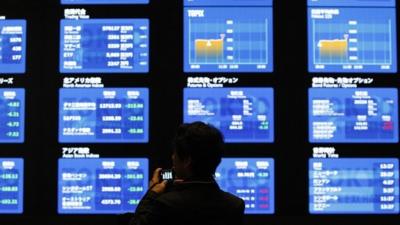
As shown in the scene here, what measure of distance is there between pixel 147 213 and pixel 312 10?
7.00 feet

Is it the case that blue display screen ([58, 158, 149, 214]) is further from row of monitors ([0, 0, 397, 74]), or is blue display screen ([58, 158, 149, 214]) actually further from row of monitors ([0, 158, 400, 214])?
row of monitors ([0, 0, 397, 74])

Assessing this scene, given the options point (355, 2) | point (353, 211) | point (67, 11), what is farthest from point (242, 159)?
point (67, 11)

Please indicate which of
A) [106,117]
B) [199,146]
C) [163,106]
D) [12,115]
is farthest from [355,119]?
[12,115]

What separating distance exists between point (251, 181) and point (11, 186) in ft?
4.94

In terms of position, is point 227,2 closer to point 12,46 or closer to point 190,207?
point 12,46

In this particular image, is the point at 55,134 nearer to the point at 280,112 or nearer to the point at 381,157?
the point at 280,112

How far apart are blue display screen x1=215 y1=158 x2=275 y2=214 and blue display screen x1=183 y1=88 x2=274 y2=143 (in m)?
0.14

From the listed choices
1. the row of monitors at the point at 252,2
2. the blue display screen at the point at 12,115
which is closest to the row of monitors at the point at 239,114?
the blue display screen at the point at 12,115

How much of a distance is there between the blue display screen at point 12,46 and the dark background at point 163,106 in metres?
0.05

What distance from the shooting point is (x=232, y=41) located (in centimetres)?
368

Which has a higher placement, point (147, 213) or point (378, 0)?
point (378, 0)

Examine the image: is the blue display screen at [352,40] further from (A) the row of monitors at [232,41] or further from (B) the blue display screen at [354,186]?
(B) the blue display screen at [354,186]

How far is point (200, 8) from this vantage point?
371cm

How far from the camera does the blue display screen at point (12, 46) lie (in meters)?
3.71
